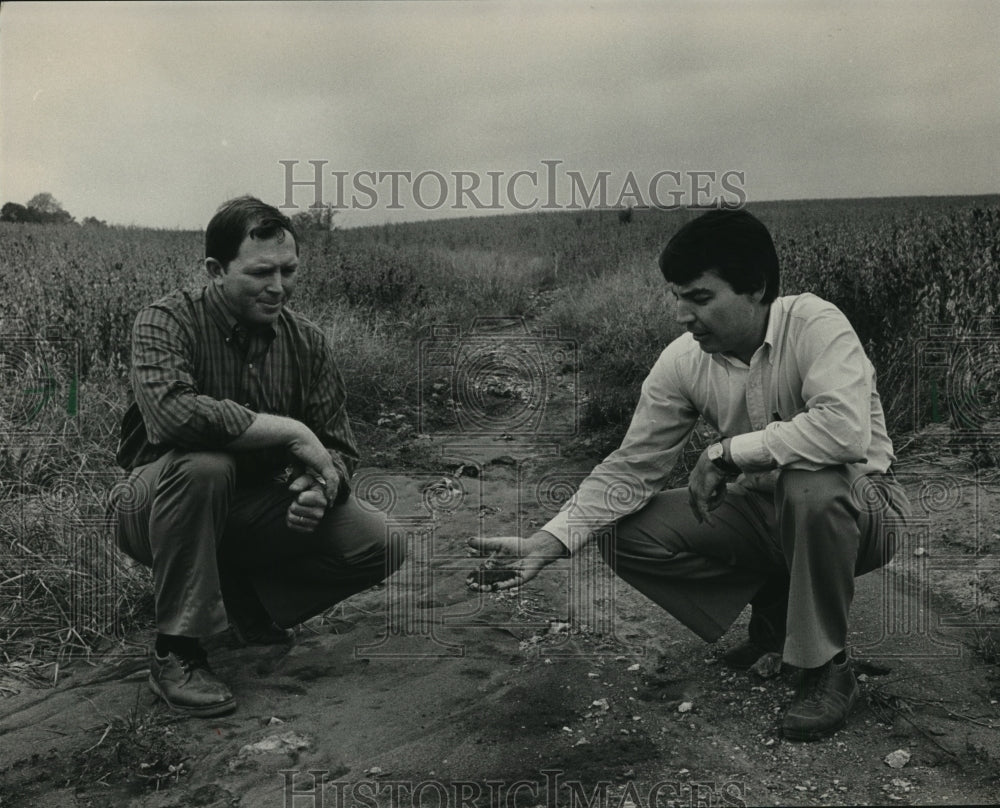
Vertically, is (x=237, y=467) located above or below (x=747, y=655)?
above

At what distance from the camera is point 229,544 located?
3.35m

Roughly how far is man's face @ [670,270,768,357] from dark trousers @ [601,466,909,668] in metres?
0.44

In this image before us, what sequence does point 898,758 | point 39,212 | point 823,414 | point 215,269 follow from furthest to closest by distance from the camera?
point 39,212, point 215,269, point 823,414, point 898,758

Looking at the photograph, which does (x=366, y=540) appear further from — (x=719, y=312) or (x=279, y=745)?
(x=719, y=312)

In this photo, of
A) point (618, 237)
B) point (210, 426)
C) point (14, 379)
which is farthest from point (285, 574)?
point (618, 237)

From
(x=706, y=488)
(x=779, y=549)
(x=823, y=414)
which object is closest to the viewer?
(x=823, y=414)

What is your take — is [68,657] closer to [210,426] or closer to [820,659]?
[210,426]

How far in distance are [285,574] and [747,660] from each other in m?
1.60

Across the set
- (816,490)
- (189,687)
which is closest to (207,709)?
(189,687)

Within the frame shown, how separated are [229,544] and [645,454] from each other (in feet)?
4.66

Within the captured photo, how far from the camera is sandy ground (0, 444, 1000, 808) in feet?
8.53

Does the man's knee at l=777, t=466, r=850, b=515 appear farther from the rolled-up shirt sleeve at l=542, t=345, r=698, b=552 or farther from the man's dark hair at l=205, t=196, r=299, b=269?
the man's dark hair at l=205, t=196, r=299, b=269

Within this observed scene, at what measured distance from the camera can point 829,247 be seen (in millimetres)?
6895

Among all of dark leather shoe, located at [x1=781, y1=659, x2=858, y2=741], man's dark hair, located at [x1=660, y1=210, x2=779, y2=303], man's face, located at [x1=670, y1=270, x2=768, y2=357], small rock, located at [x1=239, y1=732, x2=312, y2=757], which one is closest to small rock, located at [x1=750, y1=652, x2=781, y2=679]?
dark leather shoe, located at [x1=781, y1=659, x2=858, y2=741]
